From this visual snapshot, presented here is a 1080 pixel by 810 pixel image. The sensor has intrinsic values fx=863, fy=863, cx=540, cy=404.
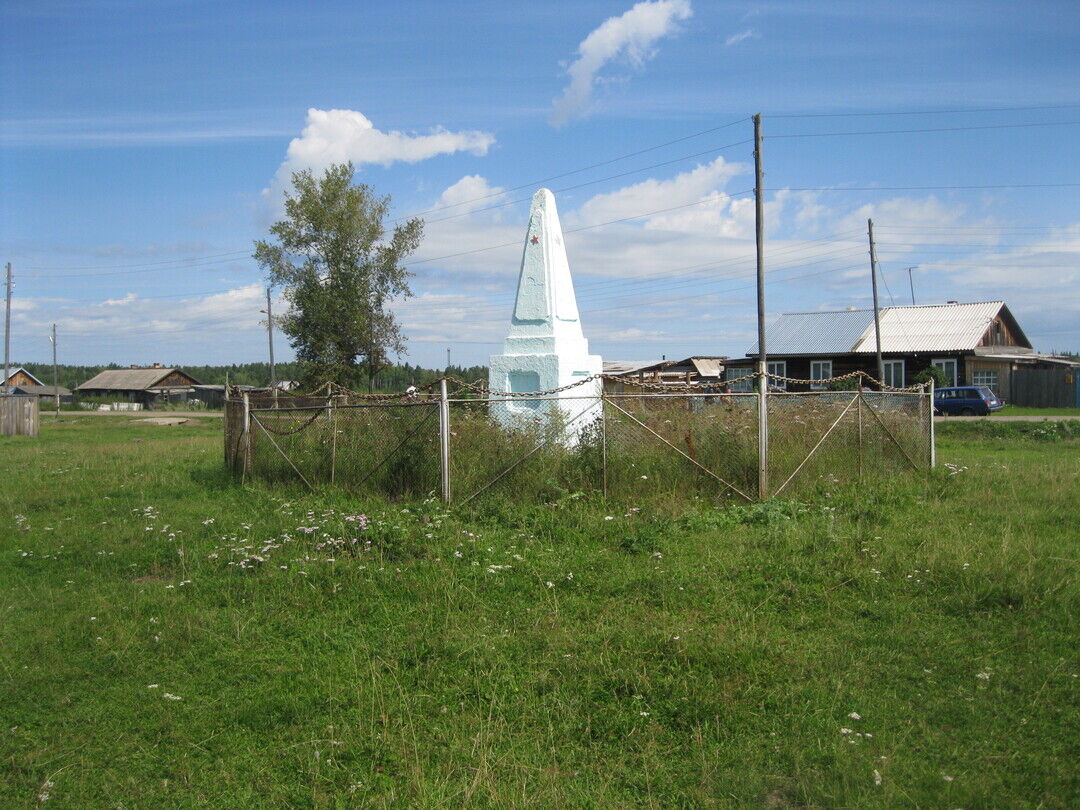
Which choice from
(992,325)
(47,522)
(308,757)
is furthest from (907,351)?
(308,757)

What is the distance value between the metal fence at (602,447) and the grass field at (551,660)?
0.76m

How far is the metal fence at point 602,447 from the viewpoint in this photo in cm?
1073

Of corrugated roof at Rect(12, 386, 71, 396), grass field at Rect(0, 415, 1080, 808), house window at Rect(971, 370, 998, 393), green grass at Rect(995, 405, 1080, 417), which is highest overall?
corrugated roof at Rect(12, 386, 71, 396)

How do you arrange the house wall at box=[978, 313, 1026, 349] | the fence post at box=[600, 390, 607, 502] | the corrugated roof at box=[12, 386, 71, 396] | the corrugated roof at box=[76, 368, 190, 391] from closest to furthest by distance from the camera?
the fence post at box=[600, 390, 607, 502] → the house wall at box=[978, 313, 1026, 349] → the corrugated roof at box=[12, 386, 71, 396] → the corrugated roof at box=[76, 368, 190, 391]

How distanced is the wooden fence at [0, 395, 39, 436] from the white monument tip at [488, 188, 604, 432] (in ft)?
86.5

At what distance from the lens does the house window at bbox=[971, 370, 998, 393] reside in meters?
41.9

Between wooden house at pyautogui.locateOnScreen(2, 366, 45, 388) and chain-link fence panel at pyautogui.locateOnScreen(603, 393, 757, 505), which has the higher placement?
wooden house at pyautogui.locateOnScreen(2, 366, 45, 388)

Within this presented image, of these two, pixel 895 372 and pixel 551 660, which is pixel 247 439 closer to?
pixel 551 660

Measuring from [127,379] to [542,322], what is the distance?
86113 millimetres

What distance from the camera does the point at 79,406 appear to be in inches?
2926

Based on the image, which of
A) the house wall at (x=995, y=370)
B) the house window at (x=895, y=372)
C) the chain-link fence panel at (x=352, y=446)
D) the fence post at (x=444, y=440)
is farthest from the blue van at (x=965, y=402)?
the fence post at (x=444, y=440)

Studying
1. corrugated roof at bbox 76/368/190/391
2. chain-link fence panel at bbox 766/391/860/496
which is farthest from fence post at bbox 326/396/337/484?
corrugated roof at bbox 76/368/190/391

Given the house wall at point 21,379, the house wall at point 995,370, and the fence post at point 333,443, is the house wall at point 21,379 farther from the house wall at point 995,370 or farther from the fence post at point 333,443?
the fence post at point 333,443

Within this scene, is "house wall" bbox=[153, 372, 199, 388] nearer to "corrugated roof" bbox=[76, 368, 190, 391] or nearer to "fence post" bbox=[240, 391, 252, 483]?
"corrugated roof" bbox=[76, 368, 190, 391]
